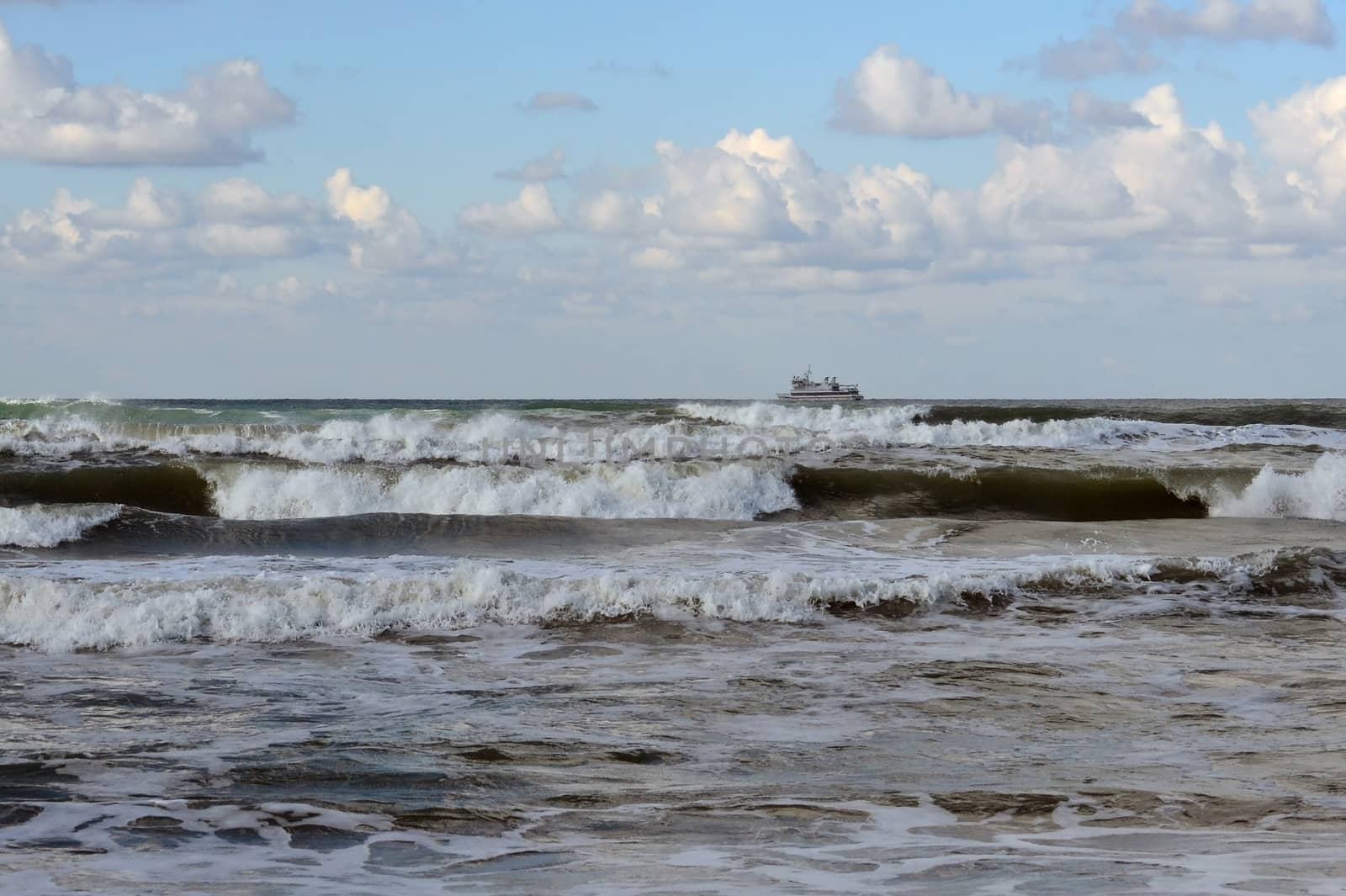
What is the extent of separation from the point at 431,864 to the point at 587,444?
26.3m

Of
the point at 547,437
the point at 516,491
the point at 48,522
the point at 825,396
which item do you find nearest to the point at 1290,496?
the point at 516,491

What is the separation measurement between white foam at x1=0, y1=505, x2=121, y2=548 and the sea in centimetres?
5

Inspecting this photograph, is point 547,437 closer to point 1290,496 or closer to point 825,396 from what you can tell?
point 1290,496

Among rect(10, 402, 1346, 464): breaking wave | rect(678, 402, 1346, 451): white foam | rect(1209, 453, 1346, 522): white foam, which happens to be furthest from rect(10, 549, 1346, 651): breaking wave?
rect(678, 402, 1346, 451): white foam

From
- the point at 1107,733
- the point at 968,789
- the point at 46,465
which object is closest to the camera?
Answer: the point at 968,789

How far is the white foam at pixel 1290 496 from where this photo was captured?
22.2m

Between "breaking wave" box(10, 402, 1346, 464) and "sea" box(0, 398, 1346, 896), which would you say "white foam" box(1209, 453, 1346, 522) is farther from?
"breaking wave" box(10, 402, 1346, 464)

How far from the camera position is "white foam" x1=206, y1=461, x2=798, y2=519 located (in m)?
22.1

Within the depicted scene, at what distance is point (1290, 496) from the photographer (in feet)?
74.1

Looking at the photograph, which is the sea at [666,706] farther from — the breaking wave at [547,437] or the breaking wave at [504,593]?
the breaking wave at [547,437]

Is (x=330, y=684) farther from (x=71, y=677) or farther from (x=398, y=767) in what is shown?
(x=398, y=767)

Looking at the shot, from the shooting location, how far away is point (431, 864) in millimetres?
5023

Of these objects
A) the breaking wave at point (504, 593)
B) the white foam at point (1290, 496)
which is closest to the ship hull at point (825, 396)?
the white foam at point (1290, 496)

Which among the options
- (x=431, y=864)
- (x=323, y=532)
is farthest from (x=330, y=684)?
(x=323, y=532)
